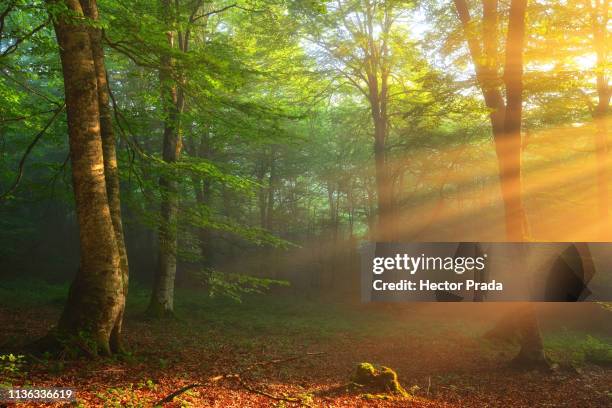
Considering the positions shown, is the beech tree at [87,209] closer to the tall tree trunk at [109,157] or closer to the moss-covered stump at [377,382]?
the tall tree trunk at [109,157]

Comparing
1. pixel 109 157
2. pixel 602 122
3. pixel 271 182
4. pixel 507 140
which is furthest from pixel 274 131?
pixel 271 182

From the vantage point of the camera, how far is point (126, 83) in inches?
997

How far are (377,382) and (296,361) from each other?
9.22 ft

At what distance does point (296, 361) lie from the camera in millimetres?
10242

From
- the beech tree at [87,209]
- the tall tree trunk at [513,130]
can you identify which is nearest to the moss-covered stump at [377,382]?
the beech tree at [87,209]

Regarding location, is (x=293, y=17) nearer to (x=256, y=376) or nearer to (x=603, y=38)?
(x=603, y=38)

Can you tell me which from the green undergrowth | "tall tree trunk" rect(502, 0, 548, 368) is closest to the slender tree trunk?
the green undergrowth

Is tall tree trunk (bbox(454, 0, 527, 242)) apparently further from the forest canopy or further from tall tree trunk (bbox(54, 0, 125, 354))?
tall tree trunk (bbox(54, 0, 125, 354))

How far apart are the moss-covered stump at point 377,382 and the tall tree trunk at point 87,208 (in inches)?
172

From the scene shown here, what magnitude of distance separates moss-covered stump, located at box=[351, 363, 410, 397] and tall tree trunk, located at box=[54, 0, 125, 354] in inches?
172

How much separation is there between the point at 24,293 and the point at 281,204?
21319 millimetres

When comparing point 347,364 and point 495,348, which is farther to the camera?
point 495,348

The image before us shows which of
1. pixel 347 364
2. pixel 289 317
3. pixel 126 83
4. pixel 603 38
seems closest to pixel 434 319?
pixel 289 317

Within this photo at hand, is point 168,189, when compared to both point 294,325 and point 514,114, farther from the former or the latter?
point 294,325
